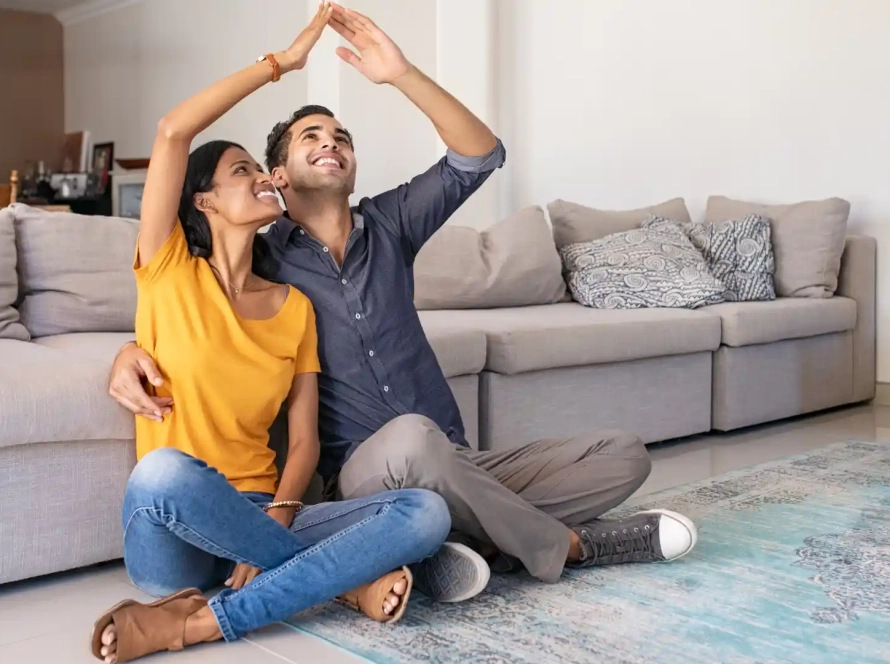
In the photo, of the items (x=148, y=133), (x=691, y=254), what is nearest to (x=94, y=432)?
(x=691, y=254)

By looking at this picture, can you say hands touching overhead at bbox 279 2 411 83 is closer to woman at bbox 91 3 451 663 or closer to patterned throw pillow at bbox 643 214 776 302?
woman at bbox 91 3 451 663

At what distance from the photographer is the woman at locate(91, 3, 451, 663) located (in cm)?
170

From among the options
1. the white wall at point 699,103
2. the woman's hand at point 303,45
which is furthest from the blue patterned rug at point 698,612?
the white wall at point 699,103

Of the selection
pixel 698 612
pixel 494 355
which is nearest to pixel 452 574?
pixel 698 612

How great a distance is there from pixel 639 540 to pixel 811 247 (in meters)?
2.62

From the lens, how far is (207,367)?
190 cm

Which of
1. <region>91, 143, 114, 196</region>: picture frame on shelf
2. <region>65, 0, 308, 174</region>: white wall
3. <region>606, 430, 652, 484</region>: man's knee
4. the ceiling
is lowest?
<region>606, 430, 652, 484</region>: man's knee

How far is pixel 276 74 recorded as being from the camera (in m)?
1.95

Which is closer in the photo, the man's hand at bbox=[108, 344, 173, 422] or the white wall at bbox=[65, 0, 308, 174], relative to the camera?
the man's hand at bbox=[108, 344, 173, 422]

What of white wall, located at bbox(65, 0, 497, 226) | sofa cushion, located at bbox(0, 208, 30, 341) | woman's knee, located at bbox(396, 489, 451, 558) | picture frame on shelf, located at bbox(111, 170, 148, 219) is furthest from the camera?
picture frame on shelf, located at bbox(111, 170, 148, 219)

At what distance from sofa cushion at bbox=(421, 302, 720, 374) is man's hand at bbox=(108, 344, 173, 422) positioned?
3.99ft

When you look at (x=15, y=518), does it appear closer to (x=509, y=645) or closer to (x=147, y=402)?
(x=147, y=402)

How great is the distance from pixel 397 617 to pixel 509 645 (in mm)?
203

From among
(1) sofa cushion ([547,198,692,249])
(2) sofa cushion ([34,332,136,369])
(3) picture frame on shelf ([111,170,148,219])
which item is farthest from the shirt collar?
(3) picture frame on shelf ([111,170,148,219])
